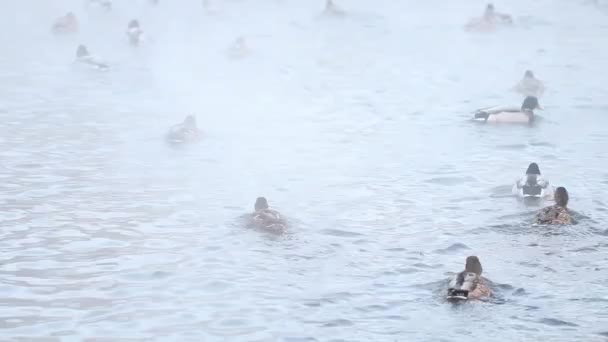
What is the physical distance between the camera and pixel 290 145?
24172mm

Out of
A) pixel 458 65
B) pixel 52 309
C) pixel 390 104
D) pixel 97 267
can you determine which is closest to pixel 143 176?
pixel 97 267

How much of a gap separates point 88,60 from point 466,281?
21140 mm

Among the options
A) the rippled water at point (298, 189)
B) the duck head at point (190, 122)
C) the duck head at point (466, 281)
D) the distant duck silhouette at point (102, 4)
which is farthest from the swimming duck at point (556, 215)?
the distant duck silhouette at point (102, 4)

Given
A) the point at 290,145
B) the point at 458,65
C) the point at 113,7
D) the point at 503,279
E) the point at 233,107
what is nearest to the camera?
the point at 503,279

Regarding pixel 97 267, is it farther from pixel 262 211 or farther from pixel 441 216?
pixel 441 216

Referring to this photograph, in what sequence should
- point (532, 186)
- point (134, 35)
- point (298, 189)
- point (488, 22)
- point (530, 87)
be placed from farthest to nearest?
1. point (488, 22)
2. point (134, 35)
3. point (530, 87)
4. point (298, 189)
5. point (532, 186)

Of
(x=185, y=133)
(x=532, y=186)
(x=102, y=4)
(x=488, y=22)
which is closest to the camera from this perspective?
(x=532, y=186)

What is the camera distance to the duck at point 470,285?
1406 centimetres

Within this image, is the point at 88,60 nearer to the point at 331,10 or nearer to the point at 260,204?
the point at 331,10

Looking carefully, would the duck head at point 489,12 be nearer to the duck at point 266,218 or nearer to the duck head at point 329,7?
the duck head at point 329,7

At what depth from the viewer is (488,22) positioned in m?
41.5

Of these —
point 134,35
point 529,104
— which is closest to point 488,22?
point 134,35

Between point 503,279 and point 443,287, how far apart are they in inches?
35.7

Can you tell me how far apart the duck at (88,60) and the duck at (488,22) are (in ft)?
48.1
